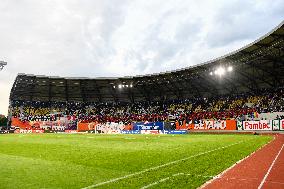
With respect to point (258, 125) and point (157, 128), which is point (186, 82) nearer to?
point (157, 128)

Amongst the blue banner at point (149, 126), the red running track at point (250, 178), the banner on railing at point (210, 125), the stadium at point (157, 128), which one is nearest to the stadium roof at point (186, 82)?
the stadium at point (157, 128)

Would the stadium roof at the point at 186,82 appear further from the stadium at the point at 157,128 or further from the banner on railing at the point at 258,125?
the banner on railing at the point at 258,125

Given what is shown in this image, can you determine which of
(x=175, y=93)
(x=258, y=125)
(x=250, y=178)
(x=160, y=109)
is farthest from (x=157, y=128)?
(x=250, y=178)

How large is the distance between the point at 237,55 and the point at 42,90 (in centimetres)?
5417

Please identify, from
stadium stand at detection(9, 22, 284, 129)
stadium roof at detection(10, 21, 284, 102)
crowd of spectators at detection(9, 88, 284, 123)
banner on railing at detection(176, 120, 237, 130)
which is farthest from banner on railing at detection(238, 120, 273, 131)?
stadium roof at detection(10, 21, 284, 102)

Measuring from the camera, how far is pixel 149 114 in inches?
3140

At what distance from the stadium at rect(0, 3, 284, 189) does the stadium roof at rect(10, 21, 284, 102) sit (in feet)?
0.72

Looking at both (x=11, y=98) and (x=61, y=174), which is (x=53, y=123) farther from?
(x=61, y=174)

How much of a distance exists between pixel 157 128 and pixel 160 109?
52.2ft

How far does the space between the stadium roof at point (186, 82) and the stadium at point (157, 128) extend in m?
0.22

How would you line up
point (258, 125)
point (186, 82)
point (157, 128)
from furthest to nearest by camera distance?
point (186, 82), point (157, 128), point (258, 125)

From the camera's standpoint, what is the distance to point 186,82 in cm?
7069

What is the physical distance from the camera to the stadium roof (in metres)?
48.1

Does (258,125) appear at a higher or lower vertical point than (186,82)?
lower
